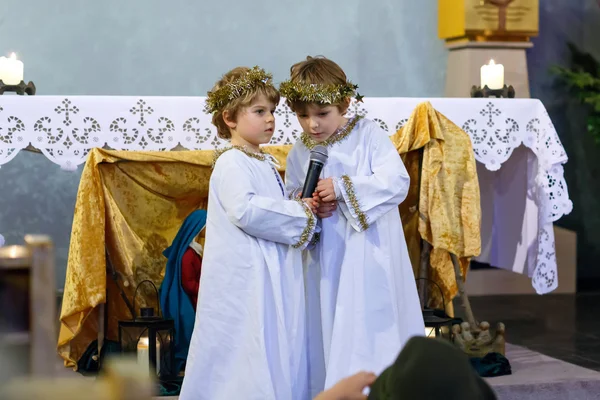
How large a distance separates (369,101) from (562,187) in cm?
104

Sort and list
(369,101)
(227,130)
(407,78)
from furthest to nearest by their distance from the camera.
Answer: (407,78)
(369,101)
(227,130)

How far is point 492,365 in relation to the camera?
4.26 metres

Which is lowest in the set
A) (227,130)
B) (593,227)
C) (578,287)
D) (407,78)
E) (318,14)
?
(578,287)

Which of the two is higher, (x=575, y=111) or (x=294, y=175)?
(x=575, y=111)

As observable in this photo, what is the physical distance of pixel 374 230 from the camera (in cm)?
339

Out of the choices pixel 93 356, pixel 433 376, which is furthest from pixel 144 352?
pixel 433 376

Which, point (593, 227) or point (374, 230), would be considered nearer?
point (374, 230)

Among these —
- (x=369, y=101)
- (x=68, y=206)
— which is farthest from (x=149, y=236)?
(x=68, y=206)

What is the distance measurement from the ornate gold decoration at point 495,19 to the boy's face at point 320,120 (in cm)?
385

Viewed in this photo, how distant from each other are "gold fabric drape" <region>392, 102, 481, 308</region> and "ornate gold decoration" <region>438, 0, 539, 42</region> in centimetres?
276

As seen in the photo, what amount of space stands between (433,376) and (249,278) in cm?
226

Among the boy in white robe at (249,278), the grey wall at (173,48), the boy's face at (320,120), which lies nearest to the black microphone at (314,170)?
the boy in white robe at (249,278)

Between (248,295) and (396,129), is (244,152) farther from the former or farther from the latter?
(396,129)

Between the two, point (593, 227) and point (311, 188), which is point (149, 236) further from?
point (593, 227)
